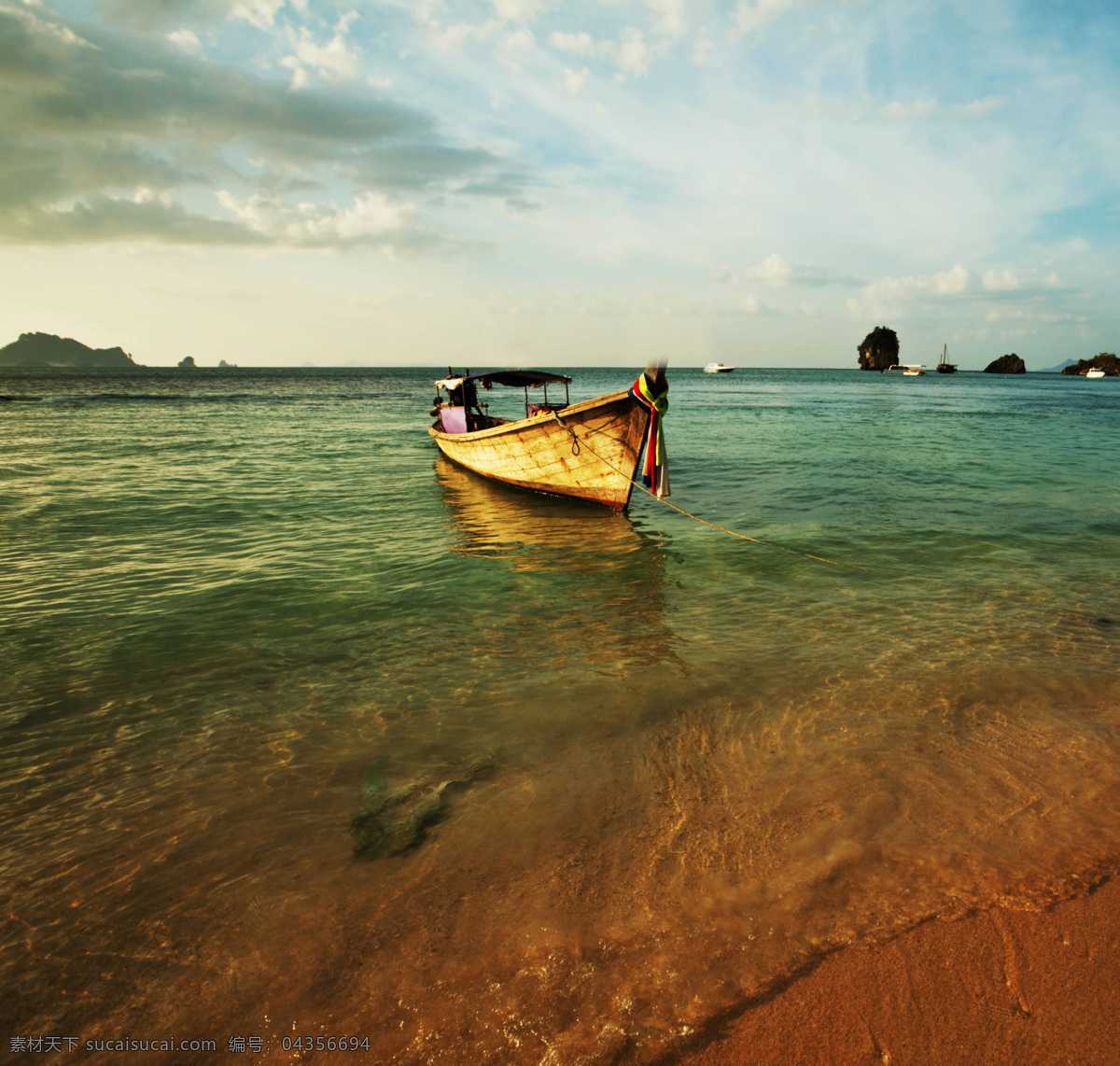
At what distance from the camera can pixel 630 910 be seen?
2.93 m

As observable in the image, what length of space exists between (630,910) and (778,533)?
28.6ft

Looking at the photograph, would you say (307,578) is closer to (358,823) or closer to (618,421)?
(358,823)

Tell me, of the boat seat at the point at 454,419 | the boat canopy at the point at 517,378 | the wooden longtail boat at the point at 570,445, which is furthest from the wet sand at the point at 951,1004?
the boat seat at the point at 454,419

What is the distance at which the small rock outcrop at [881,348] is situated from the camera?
479 ft

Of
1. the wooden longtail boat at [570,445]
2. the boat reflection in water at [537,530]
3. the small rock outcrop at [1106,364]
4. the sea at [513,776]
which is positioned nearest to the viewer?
the sea at [513,776]

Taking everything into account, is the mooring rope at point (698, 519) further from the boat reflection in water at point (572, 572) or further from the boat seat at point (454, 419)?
the boat seat at point (454, 419)

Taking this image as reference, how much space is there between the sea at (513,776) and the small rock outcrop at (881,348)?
16009 cm

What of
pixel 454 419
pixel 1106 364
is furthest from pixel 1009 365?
pixel 454 419

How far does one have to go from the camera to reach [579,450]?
42.0 feet

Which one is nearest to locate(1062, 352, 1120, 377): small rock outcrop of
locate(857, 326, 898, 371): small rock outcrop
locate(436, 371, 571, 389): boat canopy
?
locate(857, 326, 898, 371): small rock outcrop

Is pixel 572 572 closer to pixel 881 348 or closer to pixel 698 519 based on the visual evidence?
pixel 698 519

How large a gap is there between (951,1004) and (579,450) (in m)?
11.1

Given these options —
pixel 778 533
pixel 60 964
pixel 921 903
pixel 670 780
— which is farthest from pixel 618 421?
pixel 60 964

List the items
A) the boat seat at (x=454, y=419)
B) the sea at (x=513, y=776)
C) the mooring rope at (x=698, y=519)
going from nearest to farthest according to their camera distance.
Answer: the sea at (x=513, y=776) → the mooring rope at (x=698, y=519) → the boat seat at (x=454, y=419)
